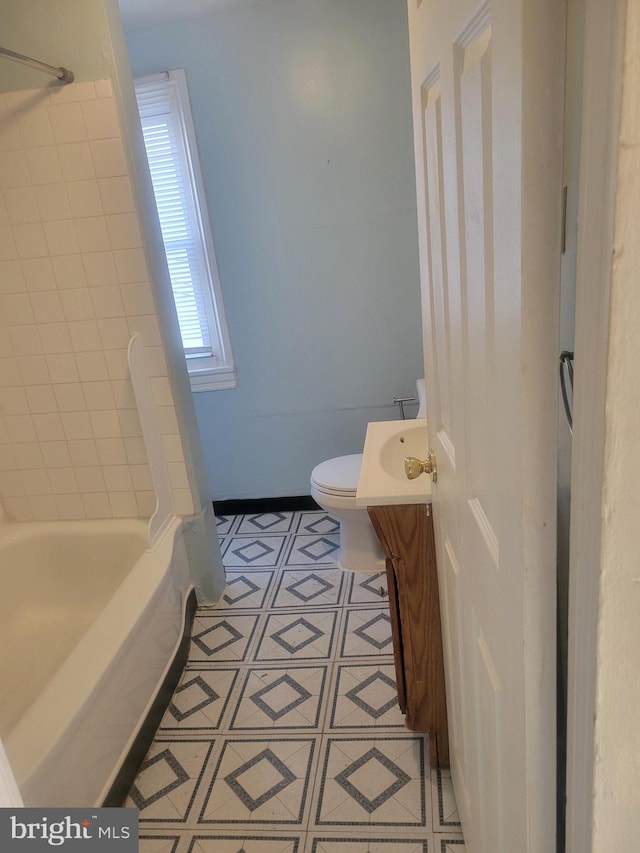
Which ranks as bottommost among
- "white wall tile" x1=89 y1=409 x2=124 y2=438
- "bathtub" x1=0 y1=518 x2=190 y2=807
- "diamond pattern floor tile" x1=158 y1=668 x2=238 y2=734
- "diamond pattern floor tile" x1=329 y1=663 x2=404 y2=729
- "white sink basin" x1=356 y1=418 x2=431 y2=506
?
"diamond pattern floor tile" x1=158 y1=668 x2=238 y2=734

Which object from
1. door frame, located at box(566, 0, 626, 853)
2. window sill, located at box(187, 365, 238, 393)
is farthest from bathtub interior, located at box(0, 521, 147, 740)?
door frame, located at box(566, 0, 626, 853)

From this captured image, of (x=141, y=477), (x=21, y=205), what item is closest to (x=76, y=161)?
(x=21, y=205)

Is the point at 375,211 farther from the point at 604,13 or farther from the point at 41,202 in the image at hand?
the point at 604,13

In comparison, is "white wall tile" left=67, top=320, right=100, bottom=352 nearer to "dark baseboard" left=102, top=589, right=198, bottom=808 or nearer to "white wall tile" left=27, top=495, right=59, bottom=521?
"white wall tile" left=27, top=495, right=59, bottom=521

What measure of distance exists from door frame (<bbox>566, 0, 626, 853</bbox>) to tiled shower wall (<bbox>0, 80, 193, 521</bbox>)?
5.88 ft

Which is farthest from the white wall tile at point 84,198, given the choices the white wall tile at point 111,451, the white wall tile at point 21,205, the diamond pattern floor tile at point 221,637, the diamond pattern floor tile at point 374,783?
the diamond pattern floor tile at point 374,783

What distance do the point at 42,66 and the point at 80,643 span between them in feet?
5.45

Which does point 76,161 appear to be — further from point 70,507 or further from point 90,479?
point 70,507

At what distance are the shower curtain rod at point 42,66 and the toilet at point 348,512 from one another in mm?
1635

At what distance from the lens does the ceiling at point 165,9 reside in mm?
2389

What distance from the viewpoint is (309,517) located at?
3.16m

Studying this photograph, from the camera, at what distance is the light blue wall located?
99.3 inches

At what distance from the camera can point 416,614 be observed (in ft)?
4.80

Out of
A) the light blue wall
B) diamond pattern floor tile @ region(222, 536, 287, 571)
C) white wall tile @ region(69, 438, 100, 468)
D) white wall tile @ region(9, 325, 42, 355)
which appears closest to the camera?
white wall tile @ region(9, 325, 42, 355)
